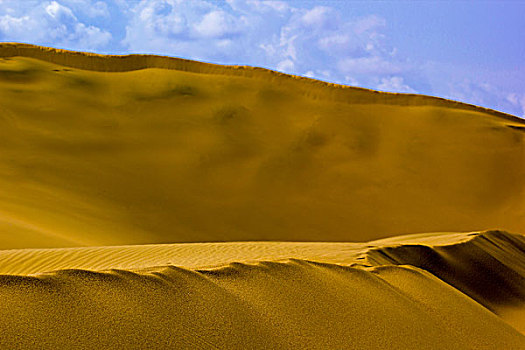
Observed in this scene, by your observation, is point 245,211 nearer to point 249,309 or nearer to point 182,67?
point 249,309

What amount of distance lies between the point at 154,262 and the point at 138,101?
14458mm

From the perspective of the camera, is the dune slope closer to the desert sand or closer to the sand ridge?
the desert sand

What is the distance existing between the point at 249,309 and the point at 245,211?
1045cm

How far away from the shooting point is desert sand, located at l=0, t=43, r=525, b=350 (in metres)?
3.08

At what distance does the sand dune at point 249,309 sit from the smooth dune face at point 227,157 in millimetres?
5000

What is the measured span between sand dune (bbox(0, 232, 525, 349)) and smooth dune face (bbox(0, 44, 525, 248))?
16.4 feet

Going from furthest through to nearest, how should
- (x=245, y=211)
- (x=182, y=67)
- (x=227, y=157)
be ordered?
(x=182, y=67), (x=227, y=157), (x=245, y=211)

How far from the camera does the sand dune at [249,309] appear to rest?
2664 mm

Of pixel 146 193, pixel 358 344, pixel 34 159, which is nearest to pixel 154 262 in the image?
pixel 358 344

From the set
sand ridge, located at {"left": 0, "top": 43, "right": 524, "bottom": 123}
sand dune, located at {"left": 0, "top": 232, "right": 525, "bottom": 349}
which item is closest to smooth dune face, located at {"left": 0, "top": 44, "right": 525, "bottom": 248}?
sand ridge, located at {"left": 0, "top": 43, "right": 524, "bottom": 123}

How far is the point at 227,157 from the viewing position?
16.5m

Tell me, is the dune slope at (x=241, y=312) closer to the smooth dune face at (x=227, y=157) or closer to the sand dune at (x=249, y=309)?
the sand dune at (x=249, y=309)

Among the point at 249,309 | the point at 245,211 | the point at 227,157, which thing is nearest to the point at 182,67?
the point at 227,157


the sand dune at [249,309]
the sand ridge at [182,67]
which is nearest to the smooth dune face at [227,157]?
the sand ridge at [182,67]
